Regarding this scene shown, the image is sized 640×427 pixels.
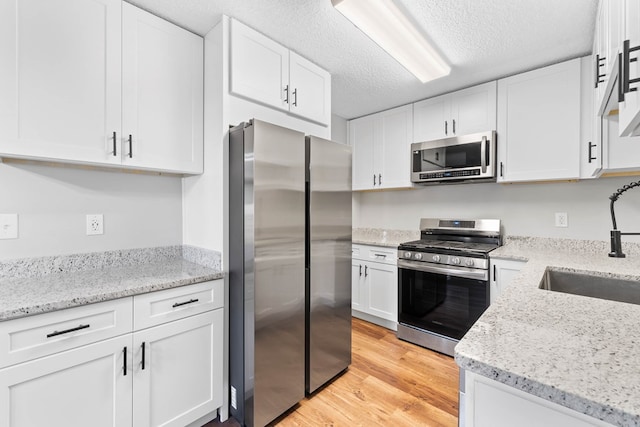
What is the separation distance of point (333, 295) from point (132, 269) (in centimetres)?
132

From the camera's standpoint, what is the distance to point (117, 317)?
1.32 m

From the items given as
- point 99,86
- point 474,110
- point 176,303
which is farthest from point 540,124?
point 99,86

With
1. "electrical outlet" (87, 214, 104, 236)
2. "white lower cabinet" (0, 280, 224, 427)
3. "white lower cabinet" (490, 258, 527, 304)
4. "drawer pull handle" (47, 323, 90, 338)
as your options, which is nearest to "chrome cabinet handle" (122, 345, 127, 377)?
"white lower cabinet" (0, 280, 224, 427)

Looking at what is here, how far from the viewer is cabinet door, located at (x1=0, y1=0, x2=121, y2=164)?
4.26 feet

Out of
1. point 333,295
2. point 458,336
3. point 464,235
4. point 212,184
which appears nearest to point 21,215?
point 212,184

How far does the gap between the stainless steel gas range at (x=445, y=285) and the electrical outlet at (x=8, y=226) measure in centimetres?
270

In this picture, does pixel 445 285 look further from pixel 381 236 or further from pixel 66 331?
pixel 66 331

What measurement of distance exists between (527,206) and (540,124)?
0.76 metres

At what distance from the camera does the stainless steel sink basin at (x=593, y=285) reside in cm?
146

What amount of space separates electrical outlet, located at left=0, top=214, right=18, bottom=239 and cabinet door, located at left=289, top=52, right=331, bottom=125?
67.4 inches

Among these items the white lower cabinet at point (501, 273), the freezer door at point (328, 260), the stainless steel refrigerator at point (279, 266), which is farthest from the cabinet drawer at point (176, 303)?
the white lower cabinet at point (501, 273)

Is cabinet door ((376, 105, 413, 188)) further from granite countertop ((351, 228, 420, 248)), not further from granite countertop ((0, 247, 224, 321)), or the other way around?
granite countertop ((0, 247, 224, 321))

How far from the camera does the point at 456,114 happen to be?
2830 mm

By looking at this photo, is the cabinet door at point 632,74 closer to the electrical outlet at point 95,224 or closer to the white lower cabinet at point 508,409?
the white lower cabinet at point 508,409
